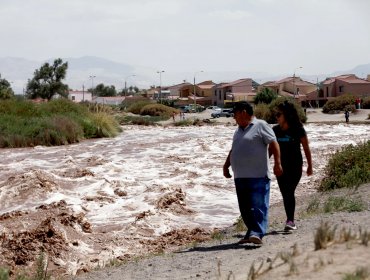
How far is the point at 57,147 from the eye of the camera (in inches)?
1185

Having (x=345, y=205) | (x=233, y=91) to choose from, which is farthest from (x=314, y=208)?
(x=233, y=91)

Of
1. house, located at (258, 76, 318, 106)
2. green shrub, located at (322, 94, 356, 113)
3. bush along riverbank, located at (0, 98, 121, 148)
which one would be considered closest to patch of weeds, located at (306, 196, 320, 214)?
bush along riverbank, located at (0, 98, 121, 148)

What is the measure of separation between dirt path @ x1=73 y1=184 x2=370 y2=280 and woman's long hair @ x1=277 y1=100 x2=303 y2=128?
1206 millimetres

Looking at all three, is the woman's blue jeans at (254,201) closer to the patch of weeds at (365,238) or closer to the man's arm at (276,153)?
the man's arm at (276,153)

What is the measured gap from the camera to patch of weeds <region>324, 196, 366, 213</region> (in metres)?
8.00

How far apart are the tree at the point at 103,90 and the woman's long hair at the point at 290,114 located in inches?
5802

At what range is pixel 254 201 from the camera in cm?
673

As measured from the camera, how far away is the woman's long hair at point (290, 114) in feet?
22.9

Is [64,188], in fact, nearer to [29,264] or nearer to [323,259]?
[29,264]

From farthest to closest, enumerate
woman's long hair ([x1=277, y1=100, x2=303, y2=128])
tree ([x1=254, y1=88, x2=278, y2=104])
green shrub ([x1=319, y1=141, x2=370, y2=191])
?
tree ([x1=254, y1=88, x2=278, y2=104]) < green shrub ([x1=319, y1=141, x2=370, y2=191]) < woman's long hair ([x1=277, y1=100, x2=303, y2=128])

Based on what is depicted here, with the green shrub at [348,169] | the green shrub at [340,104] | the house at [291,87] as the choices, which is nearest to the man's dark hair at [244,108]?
the green shrub at [348,169]

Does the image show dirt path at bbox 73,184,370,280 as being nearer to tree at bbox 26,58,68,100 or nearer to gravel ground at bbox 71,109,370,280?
gravel ground at bbox 71,109,370,280

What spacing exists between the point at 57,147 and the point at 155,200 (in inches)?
717

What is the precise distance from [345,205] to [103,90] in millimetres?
149958
